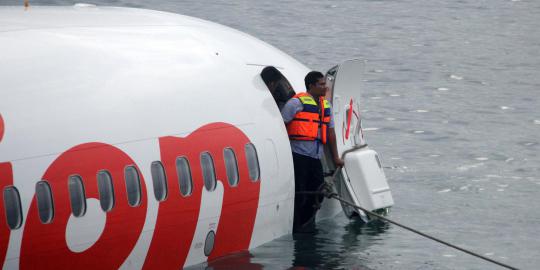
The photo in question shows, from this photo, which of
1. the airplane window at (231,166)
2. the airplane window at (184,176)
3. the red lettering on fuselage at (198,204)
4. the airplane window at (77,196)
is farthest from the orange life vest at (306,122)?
the airplane window at (77,196)

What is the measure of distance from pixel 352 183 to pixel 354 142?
960 millimetres

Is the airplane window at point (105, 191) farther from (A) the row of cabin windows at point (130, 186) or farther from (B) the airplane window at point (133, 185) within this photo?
(B) the airplane window at point (133, 185)

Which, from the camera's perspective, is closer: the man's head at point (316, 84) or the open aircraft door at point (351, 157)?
the man's head at point (316, 84)

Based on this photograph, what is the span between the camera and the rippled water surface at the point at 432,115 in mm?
22203

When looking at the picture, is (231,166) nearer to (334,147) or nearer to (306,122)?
(306,122)

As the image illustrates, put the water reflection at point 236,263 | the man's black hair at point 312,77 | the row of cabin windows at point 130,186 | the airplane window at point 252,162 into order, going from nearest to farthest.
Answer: the row of cabin windows at point 130,186, the water reflection at point 236,263, the airplane window at point 252,162, the man's black hair at point 312,77

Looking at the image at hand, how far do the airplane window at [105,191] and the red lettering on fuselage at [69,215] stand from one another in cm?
6

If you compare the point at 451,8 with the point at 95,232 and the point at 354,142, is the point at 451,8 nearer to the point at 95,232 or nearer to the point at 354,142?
the point at 354,142

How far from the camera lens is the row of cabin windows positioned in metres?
14.8

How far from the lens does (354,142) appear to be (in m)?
22.5

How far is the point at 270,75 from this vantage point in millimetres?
20469

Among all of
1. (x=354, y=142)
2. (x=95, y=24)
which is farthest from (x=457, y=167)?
(x=95, y=24)

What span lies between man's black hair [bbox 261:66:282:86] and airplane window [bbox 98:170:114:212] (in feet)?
15.8

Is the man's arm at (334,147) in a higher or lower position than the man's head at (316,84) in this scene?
lower
